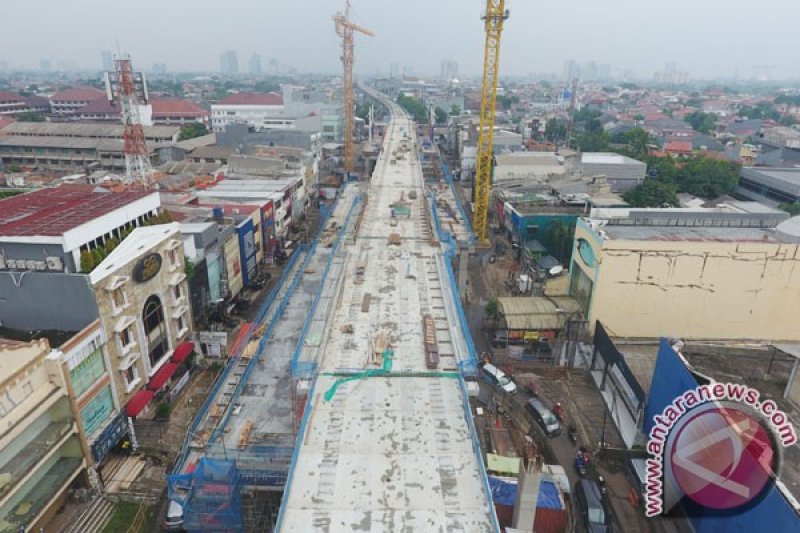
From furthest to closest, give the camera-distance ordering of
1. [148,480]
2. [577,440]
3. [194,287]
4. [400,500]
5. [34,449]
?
[194,287] < [577,440] < [148,480] < [34,449] < [400,500]

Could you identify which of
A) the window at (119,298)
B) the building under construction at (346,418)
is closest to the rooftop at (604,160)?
the building under construction at (346,418)

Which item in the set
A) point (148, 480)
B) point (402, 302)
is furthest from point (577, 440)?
point (148, 480)

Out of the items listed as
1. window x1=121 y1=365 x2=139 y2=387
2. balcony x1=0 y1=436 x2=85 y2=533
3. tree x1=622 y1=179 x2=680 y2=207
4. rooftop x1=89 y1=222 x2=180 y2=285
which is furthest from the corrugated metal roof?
tree x1=622 y1=179 x2=680 y2=207

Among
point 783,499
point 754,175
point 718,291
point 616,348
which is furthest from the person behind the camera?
point 754,175

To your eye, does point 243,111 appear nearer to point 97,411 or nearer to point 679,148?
point 679,148

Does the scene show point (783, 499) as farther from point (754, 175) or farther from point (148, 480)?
point (754, 175)

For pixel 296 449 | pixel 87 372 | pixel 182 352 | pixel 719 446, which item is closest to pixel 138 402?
pixel 87 372
